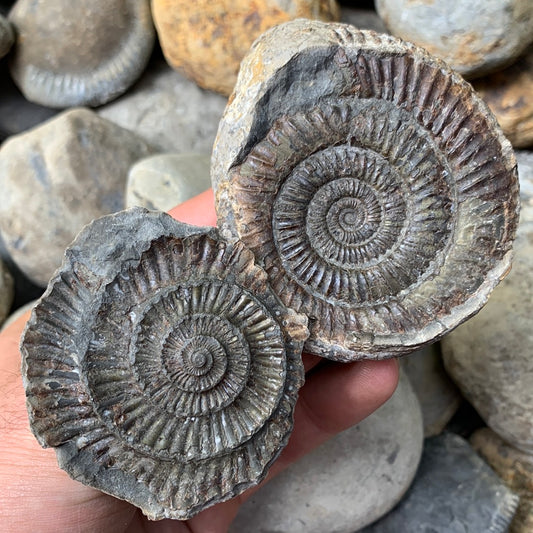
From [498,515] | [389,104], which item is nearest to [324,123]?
[389,104]

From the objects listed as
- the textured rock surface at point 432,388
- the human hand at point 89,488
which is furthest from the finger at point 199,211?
the textured rock surface at point 432,388

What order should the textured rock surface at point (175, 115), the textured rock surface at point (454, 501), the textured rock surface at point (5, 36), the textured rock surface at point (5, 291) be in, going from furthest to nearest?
the textured rock surface at point (175, 115), the textured rock surface at point (5, 36), the textured rock surface at point (5, 291), the textured rock surface at point (454, 501)

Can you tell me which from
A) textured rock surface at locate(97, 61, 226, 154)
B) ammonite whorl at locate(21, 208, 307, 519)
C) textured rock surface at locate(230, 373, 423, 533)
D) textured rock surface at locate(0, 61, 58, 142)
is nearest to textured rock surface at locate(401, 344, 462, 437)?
textured rock surface at locate(230, 373, 423, 533)

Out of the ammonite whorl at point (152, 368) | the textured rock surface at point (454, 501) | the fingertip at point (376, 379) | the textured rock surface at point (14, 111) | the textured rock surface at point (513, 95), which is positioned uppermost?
the textured rock surface at point (513, 95)

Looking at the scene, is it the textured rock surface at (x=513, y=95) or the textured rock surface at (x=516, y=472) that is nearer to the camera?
the textured rock surface at (x=513, y=95)

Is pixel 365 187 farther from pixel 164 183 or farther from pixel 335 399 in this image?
pixel 164 183

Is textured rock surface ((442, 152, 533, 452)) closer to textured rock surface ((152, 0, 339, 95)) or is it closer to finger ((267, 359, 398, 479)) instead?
finger ((267, 359, 398, 479))

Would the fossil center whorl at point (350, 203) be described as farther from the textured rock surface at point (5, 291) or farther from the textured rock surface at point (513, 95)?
the textured rock surface at point (5, 291)
